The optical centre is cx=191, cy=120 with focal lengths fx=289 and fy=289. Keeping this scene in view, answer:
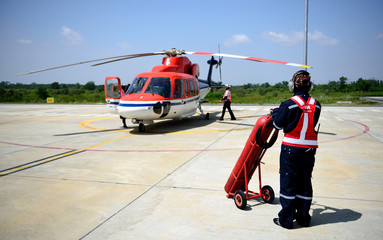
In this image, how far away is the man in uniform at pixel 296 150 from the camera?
3.84m

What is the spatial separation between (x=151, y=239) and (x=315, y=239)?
204 centimetres

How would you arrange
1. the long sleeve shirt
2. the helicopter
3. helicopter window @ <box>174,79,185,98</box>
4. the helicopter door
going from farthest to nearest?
1. the helicopter door
2. helicopter window @ <box>174,79,185,98</box>
3. the helicopter
4. the long sleeve shirt

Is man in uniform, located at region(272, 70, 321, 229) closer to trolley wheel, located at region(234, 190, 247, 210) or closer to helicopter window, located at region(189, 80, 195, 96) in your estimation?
trolley wheel, located at region(234, 190, 247, 210)

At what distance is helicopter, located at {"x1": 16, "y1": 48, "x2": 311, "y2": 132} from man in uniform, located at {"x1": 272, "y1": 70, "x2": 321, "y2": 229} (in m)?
5.61

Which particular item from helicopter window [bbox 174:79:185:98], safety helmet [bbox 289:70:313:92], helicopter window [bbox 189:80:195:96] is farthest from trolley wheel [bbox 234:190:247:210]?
helicopter window [bbox 189:80:195:96]

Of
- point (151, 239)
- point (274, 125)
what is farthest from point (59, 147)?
point (274, 125)

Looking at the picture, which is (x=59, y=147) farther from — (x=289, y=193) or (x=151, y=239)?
(x=289, y=193)

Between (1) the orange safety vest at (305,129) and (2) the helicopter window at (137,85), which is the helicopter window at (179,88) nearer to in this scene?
(2) the helicopter window at (137,85)

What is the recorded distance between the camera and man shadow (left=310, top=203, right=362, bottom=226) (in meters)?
4.06

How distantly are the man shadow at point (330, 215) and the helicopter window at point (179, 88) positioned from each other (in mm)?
8976

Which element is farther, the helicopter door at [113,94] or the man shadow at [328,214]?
the helicopter door at [113,94]

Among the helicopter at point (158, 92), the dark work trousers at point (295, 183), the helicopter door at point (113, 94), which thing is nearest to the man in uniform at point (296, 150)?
the dark work trousers at point (295, 183)

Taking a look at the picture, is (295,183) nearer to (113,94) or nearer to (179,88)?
(179,88)

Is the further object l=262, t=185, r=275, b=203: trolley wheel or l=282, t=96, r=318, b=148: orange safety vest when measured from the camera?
l=262, t=185, r=275, b=203: trolley wheel
